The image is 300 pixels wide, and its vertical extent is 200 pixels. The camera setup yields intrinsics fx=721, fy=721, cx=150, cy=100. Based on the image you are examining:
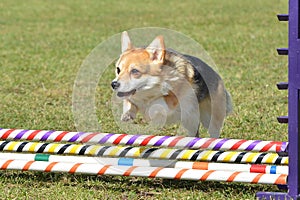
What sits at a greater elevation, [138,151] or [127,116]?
[127,116]

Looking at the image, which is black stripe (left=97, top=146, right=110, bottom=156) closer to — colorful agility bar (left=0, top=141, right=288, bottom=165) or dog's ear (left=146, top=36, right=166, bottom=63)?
colorful agility bar (left=0, top=141, right=288, bottom=165)

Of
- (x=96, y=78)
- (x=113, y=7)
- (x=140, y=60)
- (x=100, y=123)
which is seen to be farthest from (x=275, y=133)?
(x=113, y=7)

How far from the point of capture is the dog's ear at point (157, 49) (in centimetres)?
431

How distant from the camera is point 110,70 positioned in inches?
363

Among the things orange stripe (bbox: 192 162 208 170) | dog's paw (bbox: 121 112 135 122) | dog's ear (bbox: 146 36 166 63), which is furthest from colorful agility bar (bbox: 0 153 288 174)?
dog's ear (bbox: 146 36 166 63)

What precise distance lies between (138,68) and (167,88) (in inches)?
13.3

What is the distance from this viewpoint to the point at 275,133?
584 centimetres

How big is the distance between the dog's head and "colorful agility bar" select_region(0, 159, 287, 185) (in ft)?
1.57

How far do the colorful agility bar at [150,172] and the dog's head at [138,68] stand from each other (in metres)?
0.48

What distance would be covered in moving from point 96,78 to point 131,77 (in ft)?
14.1

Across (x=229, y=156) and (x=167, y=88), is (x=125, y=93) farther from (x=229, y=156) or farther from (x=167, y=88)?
(x=229, y=156)

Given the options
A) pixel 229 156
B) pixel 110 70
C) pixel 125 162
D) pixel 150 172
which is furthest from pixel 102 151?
pixel 110 70

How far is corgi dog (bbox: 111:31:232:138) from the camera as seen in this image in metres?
4.29

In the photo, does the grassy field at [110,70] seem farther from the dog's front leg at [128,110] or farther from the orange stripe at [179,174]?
the dog's front leg at [128,110]
